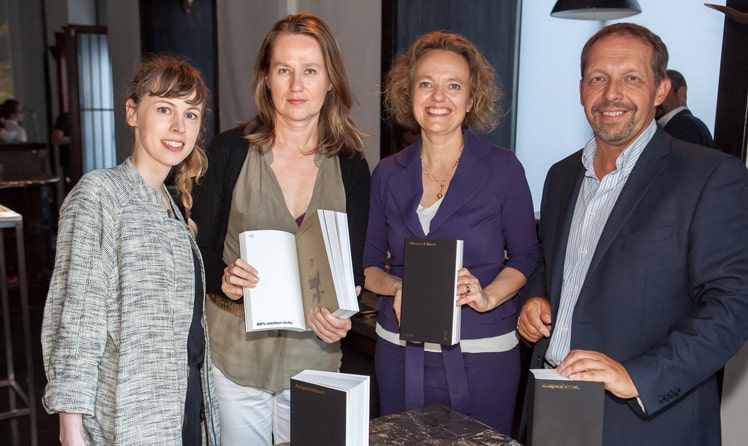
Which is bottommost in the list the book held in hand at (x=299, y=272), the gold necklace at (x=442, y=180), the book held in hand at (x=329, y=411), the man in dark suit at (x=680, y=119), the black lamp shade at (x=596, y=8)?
the book held in hand at (x=329, y=411)

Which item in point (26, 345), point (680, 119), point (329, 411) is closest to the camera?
point (329, 411)

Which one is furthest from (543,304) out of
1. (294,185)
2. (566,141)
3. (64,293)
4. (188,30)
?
(188,30)

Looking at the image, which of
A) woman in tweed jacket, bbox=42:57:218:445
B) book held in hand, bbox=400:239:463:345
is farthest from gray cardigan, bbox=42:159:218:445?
book held in hand, bbox=400:239:463:345

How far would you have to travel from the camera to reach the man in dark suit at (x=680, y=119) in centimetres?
283

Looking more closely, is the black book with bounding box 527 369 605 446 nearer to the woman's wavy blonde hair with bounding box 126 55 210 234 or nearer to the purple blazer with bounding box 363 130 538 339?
the purple blazer with bounding box 363 130 538 339

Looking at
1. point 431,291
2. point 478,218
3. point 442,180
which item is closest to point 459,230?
point 478,218

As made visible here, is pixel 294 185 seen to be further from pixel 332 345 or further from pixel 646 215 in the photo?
pixel 646 215

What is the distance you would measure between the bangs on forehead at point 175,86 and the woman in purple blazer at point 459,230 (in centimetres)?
62

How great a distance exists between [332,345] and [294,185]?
Answer: 1.60 ft

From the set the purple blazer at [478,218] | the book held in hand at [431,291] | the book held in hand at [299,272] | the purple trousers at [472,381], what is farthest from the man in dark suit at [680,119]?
the book held in hand at [299,272]

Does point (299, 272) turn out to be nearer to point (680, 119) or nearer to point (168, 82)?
point (168, 82)

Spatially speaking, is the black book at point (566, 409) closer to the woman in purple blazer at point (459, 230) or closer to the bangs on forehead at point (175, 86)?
the woman in purple blazer at point (459, 230)

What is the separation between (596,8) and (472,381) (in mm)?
1856

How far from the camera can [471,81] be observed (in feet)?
6.59
